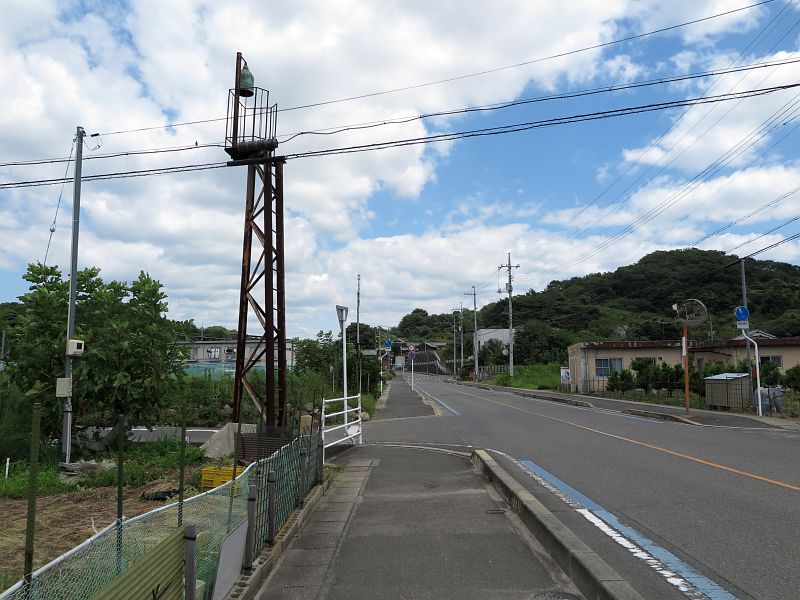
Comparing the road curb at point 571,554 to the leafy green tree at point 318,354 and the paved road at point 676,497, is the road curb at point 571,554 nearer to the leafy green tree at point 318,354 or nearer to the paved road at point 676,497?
the paved road at point 676,497

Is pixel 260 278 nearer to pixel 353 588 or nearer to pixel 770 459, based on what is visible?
pixel 353 588

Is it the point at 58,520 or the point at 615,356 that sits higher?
the point at 615,356

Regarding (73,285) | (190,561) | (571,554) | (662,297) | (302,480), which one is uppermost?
(662,297)

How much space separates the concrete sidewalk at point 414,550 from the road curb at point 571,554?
0.10 metres

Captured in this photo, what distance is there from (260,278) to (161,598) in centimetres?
1023

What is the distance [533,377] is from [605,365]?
69.8 ft

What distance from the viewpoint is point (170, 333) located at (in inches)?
520

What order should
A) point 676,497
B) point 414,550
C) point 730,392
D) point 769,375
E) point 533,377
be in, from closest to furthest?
point 414,550
point 676,497
point 730,392
point 769,375
point 533,377

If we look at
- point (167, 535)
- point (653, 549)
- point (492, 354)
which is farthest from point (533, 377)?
point (167, 535)

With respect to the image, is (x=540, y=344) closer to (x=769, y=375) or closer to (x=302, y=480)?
(x=769, y=375)

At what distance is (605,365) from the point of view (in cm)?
4238

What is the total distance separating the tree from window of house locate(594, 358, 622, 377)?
3418cm

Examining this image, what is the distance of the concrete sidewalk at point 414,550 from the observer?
16.5 ft

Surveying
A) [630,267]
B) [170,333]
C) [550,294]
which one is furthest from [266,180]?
[550,294]
